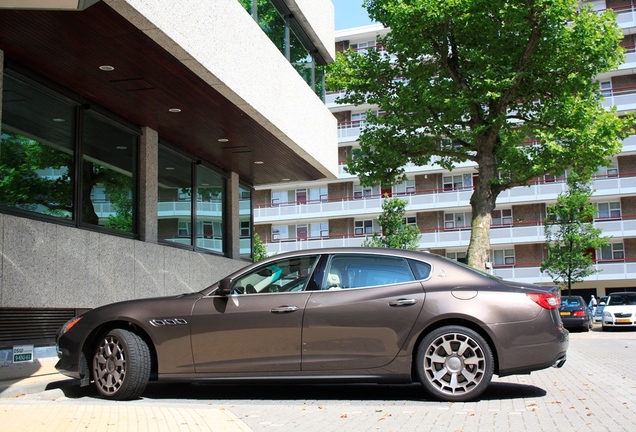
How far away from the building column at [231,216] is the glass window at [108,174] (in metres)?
5.55

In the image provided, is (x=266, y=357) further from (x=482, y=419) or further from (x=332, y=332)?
(x=482, y=419)

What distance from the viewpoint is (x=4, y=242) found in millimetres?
10375

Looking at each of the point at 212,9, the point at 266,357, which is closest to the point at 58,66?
the point at 212,9

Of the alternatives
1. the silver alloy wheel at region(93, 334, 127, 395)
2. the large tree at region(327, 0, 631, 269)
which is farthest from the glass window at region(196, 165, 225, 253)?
the silver alloy wheel at region(93, 334, 127, 395)

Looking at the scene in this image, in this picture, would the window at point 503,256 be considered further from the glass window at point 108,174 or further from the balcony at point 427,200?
the glass window at point 108,174

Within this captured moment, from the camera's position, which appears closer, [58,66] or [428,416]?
[428,416]

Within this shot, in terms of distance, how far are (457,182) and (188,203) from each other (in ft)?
150

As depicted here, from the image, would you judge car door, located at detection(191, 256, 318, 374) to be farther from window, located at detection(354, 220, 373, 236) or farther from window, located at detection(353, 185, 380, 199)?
window, located at detection(353, 185, 380, 199)

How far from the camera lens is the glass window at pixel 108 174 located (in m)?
13.1

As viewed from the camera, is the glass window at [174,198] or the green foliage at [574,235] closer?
the glass window at [174,198]

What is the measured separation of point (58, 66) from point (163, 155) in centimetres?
517

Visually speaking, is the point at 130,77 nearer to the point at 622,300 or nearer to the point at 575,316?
the point at 575,316

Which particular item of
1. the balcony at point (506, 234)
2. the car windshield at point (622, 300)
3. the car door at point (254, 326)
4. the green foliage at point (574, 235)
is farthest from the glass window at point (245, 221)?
the balcony at point (506, 234)

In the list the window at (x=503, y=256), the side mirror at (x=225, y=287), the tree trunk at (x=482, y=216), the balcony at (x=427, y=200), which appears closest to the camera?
the side mirror at (x=225, y=287)
